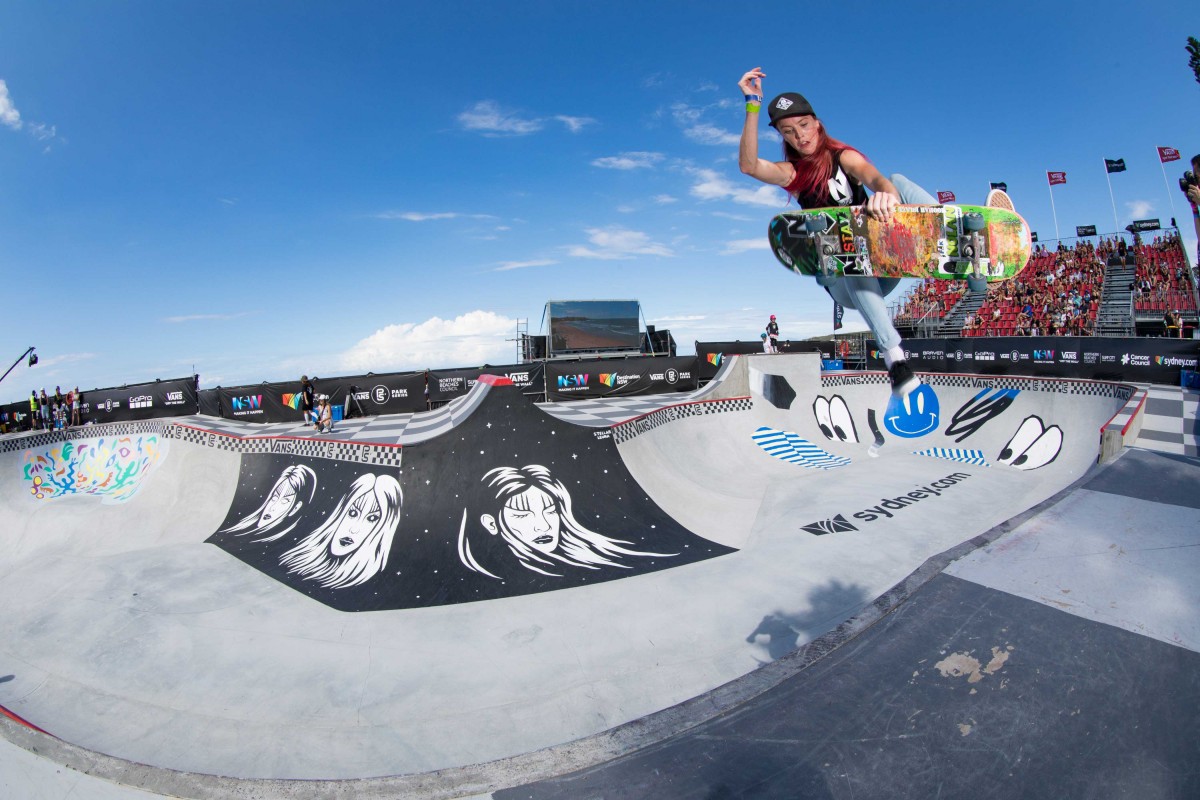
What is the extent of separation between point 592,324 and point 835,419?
11217mm

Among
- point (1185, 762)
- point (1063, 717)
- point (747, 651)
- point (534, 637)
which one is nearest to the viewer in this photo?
point (1185, 762)

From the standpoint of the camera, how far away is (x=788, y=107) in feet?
13.8

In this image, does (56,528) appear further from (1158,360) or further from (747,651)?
(1158,360)

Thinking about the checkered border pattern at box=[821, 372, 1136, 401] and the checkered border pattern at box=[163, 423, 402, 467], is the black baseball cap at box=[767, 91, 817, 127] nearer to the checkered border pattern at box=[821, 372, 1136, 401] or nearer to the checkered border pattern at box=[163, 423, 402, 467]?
the checkered border pattern at box=[163, 423, 402, 467]

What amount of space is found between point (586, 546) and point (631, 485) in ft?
6.65

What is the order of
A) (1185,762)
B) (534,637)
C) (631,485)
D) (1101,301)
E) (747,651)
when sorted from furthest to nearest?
(1101,301)
(631,485)
(534,637)
(747,651)
(1185,762)

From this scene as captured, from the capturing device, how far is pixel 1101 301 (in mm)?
18406

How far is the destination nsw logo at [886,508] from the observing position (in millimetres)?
8922

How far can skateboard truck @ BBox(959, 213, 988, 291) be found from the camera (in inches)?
167

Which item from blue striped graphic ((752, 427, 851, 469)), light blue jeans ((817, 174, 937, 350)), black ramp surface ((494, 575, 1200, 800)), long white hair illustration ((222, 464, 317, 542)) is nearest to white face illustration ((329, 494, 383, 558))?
long white hair illustration ((222, 464, 317, 542))

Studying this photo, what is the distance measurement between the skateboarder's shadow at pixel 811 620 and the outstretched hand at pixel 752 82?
4890 millimetres

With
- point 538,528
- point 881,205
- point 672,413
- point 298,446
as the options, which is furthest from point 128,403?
point 881,205

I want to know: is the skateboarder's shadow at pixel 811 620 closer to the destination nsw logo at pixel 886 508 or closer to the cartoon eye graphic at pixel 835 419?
the destination nsw logo at pixel 886 508

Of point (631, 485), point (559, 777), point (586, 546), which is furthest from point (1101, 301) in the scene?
point (559, 777)
